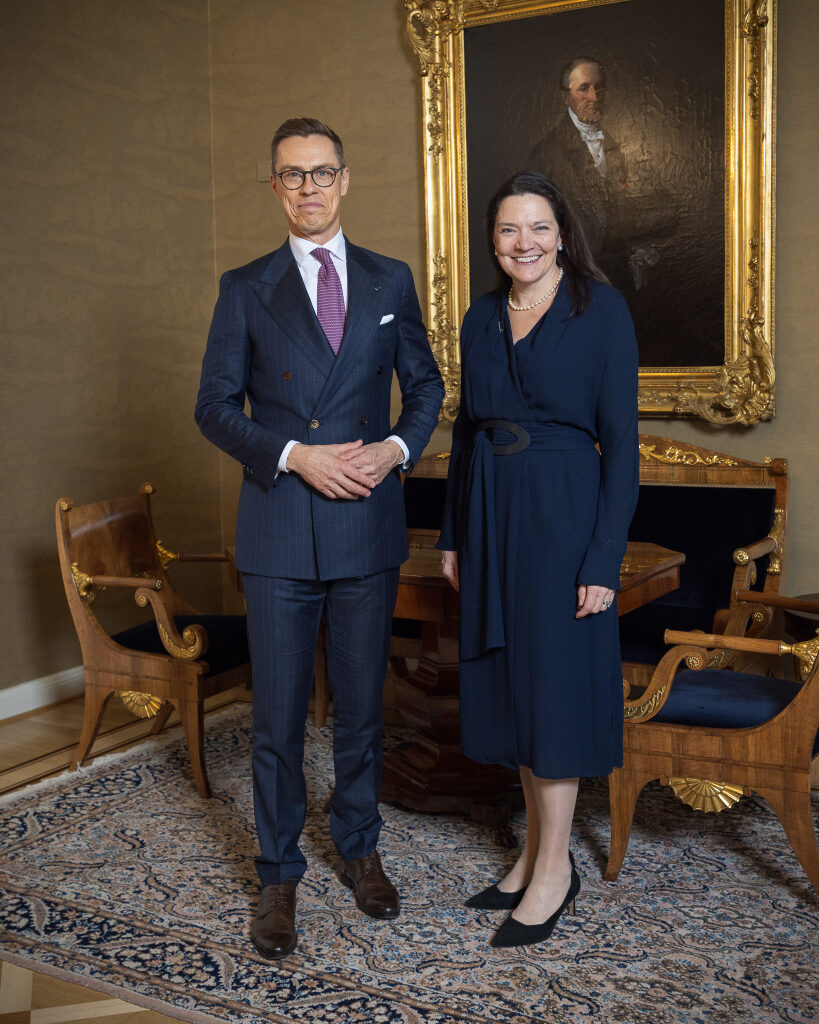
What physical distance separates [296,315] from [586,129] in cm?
283

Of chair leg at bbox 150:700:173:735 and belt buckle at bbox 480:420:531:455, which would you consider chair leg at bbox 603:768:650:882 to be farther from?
chair leg at bbox 150:700:173:735

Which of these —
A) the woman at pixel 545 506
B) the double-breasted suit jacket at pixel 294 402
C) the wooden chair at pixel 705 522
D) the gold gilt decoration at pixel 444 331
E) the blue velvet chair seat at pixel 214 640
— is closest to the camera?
the woman at pixel 545 506

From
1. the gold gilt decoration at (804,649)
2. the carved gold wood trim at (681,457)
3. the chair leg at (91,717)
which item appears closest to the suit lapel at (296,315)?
the gold gilt decoration at (804,649)

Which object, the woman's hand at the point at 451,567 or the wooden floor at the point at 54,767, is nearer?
the wooden floor at the point at 54,767

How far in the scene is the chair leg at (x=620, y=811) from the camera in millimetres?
2936

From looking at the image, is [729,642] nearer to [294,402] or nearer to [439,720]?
[439,720]

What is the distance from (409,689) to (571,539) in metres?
1.37

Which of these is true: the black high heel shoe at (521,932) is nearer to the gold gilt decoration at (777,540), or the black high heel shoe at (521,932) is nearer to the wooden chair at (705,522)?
the wooden chair at (705,522)

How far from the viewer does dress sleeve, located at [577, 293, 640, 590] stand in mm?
2391

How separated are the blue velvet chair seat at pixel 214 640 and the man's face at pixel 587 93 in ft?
9.23

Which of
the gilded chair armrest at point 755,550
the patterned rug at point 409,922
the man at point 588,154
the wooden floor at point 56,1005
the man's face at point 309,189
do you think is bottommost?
the wooden floor at point 56,1005

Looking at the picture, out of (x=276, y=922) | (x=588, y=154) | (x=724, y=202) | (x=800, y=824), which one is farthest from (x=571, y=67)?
(x=276, y=922)

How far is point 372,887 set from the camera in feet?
9.02

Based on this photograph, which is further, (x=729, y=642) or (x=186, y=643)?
(x=186, y=643)
